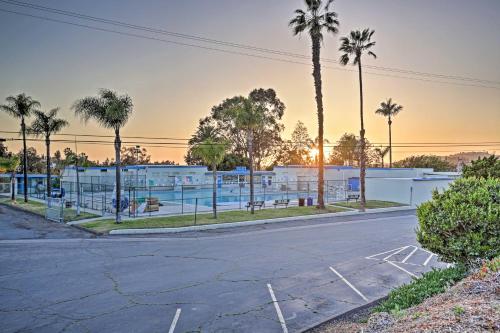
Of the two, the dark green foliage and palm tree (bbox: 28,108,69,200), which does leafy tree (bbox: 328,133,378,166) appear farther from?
the dark green foliage

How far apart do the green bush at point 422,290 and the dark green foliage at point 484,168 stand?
4.03m

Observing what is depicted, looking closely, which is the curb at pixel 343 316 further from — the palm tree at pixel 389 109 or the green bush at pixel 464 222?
the palm tree at pixel 389 109

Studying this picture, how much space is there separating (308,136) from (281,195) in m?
39.9

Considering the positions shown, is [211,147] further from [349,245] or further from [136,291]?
[136,291]

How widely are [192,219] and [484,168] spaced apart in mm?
19313

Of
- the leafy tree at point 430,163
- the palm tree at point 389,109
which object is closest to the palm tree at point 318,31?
the palm tree at point 389,109

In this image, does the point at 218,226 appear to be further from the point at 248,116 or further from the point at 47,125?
the point at 47,125

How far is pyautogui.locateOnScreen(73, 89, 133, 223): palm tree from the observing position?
2464 cm

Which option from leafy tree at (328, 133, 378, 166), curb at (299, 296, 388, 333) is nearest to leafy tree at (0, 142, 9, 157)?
leafy tree at (328, 133, 378, 166)

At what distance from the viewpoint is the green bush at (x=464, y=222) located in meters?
8.34

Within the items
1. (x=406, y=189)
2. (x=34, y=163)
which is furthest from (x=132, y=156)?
(x=406, y=189)

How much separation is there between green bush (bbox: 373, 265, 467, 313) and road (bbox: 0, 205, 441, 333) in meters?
1.53

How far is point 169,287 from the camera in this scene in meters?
11.6

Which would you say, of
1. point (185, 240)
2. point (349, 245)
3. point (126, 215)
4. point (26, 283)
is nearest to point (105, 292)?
point (26, 283)
